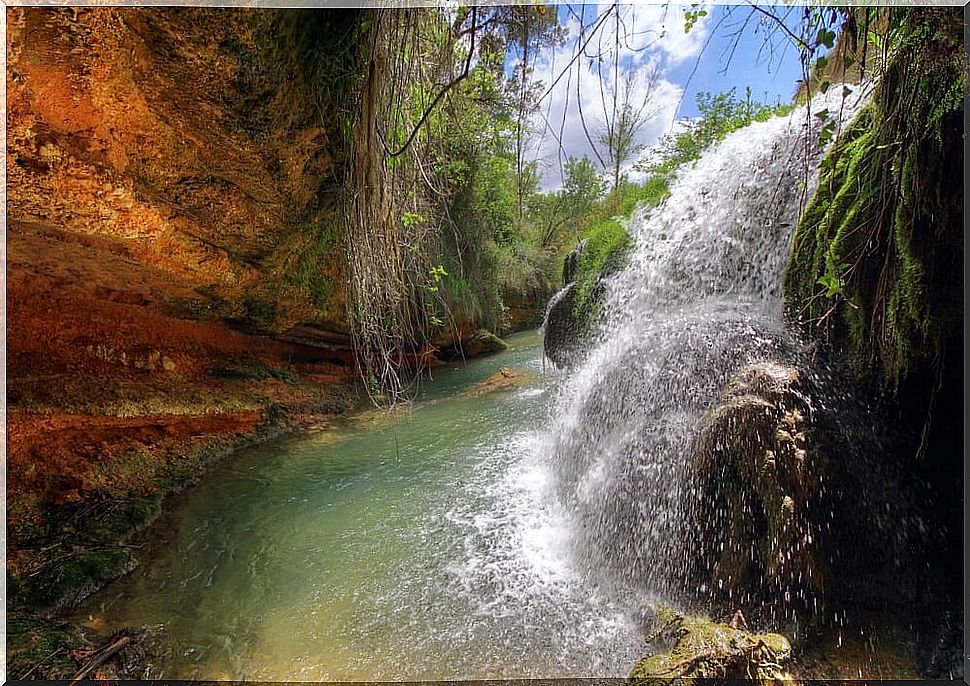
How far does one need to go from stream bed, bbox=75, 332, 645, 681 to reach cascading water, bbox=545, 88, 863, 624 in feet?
0.81

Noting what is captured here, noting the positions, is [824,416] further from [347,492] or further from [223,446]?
[223,446]

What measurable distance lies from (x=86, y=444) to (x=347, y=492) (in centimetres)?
184

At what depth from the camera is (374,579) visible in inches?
90.9

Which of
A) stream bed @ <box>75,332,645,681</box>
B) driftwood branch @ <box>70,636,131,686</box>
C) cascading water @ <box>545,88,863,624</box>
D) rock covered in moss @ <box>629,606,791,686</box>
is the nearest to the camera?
rock covered in moss @ <box>629,606,791,686</box>

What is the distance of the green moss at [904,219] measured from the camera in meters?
1.49

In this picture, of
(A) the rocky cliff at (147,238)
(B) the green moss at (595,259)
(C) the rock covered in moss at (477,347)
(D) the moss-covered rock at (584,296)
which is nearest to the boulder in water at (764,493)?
(A) the rocky cliff at (147,238)

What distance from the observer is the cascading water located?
2191mm

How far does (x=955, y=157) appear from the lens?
1510mm

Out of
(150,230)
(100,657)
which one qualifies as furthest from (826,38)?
(100,657)

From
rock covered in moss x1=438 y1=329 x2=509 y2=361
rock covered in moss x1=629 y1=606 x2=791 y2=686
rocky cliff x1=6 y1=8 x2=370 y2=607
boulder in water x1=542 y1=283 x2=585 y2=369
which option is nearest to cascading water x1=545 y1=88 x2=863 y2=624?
rock covered in moss x1=629 y1=606 x2=791 y2=686

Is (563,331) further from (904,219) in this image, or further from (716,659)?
(716,659)

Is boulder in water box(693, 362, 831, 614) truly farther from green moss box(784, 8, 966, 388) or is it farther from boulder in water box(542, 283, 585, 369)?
boulder in water box(542, 283, 585, 369)

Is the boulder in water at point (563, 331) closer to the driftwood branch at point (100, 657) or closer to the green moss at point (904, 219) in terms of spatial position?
the green moss at point (904, 219)

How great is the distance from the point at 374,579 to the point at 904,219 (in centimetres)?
292
